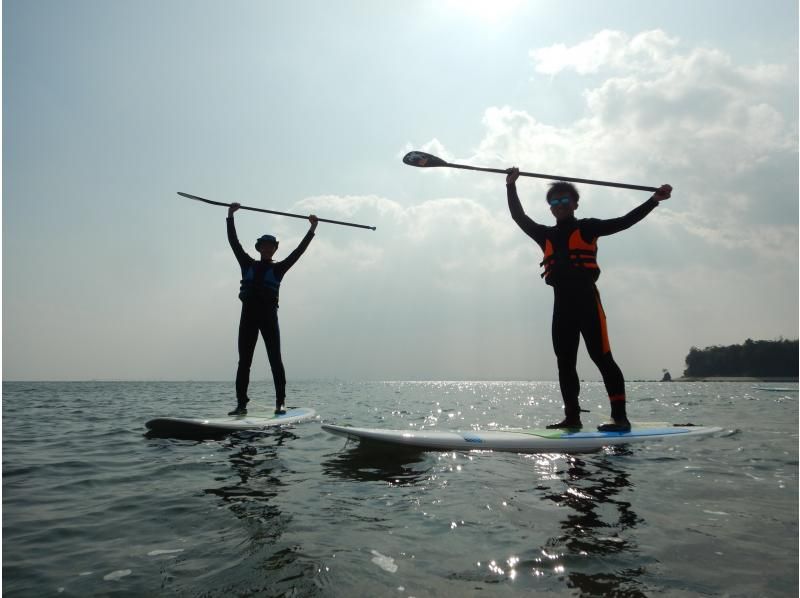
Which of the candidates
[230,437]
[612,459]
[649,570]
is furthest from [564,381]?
[230,437]

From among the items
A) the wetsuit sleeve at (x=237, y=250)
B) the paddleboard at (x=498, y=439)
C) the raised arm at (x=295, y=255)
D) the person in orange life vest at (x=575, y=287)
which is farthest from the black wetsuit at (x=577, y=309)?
the wetsuit sleeve at (x=237, y=250)

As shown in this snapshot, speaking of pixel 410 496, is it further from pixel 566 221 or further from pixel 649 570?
pixel 566 221

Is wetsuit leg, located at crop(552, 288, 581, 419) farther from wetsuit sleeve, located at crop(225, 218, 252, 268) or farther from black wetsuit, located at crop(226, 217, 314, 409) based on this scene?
wetsuit sleeve, located at crop(225, 218, 252, 268)

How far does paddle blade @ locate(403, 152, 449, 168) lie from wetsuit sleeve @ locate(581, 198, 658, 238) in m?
2.81

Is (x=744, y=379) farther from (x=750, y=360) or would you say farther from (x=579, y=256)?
(x=579, y=256)

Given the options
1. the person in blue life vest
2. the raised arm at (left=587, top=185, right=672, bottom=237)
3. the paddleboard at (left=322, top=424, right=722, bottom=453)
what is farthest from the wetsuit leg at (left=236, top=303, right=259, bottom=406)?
the raised arm at (left=587, top=185, right=672, bottom=237)

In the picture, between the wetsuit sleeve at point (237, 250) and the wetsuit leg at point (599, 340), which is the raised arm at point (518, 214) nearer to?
the wetsuit leg at point (599, 340)

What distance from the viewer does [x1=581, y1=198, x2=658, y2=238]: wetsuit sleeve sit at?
6062 mm

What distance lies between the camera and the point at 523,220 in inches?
259

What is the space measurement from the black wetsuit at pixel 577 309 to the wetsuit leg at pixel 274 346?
4.86 metres

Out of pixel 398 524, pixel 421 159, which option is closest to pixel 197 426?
pixel 398 524

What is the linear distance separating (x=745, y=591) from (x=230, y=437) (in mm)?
5894

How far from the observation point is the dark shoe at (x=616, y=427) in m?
6.06

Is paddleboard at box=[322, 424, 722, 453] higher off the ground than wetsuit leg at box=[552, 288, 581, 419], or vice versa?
wetsuit leg at box=[552, 288, 581, 419]
